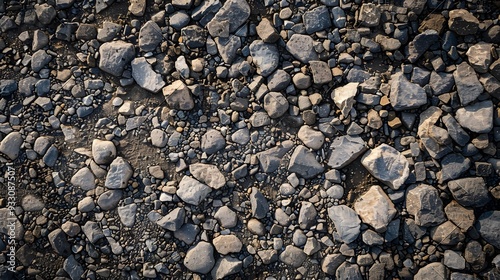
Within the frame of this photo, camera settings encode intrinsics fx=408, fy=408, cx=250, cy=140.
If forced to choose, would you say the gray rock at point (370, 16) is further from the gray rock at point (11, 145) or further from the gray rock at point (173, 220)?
the gray rock at point (11, 145)

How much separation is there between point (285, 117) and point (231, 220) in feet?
2.49

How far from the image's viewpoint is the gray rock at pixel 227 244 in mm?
2602

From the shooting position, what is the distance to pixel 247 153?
8.80 ft

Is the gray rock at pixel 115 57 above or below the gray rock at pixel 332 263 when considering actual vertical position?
above

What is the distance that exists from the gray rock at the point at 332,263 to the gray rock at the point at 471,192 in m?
0.81

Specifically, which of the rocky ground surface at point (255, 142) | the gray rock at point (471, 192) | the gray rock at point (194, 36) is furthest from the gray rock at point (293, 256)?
the gray rock at point (194, 36)

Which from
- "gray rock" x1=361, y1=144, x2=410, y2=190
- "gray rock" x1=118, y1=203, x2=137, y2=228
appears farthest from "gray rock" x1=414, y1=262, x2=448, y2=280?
"gray rock" x1=118, y1=203, x2=137, y2=228

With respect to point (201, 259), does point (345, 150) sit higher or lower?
higher

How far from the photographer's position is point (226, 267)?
2.59m

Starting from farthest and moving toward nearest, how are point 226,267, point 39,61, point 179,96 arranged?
point 39,61
point 179,96
point 226,267

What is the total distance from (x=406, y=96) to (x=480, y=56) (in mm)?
510

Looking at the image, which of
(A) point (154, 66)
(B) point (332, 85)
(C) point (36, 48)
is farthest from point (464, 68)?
(C) point (36, 48)

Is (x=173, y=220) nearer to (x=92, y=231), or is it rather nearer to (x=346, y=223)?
(x=92, y=231)

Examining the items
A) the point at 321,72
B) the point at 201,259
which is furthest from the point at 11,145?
the point at 321,72
